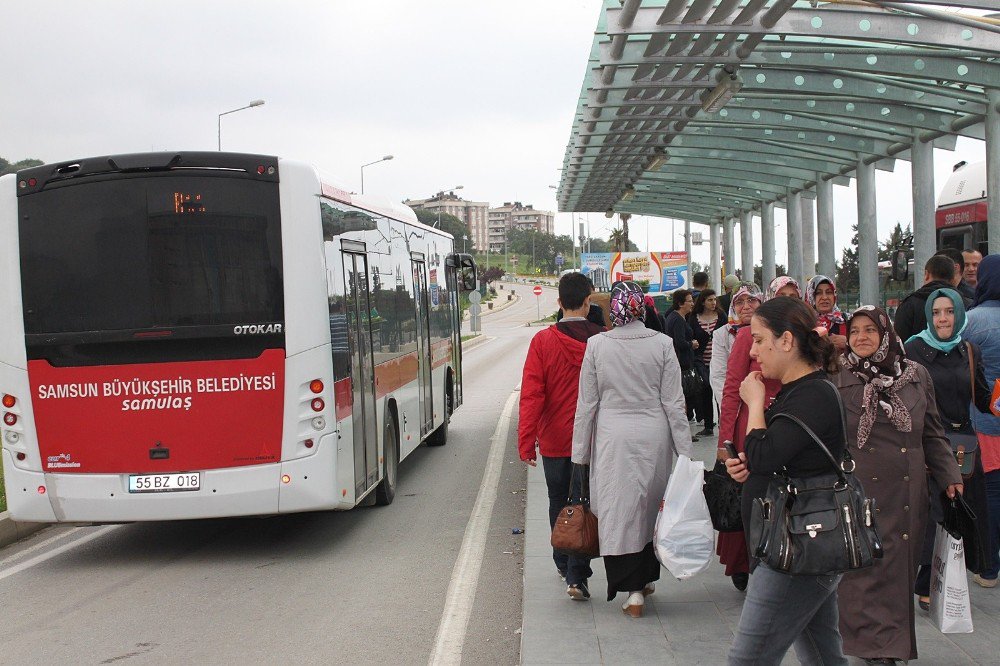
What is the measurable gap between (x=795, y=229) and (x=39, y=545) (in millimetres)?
18245

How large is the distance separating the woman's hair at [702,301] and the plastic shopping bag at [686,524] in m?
7.81

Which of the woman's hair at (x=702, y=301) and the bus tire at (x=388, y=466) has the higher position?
the woman's hair at (x=702, y=301)

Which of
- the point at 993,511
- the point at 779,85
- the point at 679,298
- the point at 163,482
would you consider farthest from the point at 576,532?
the point at 779,85

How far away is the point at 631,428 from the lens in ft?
19.5

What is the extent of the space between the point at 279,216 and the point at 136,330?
1340 millimetres

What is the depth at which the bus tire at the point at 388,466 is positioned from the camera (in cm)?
1016

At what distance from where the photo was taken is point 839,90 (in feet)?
47.8

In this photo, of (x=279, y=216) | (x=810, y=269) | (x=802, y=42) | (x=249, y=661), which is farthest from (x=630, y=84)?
(x=810, y=269)

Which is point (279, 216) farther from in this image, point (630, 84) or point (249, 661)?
point (630, 84)

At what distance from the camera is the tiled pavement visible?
5336mm

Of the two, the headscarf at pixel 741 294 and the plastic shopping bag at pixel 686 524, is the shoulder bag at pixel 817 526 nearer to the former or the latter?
the plastic shopping bag at pixel 686 524

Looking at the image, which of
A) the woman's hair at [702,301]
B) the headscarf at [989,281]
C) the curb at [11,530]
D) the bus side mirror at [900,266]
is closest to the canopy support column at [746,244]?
the bus side mirror at [900,266]

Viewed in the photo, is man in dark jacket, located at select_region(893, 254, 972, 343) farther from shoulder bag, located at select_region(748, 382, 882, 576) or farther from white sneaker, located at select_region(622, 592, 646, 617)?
shoulder bag, located at select_region(748, 382, 882, 576)

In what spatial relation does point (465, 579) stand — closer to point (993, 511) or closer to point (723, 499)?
point (723, 499)
